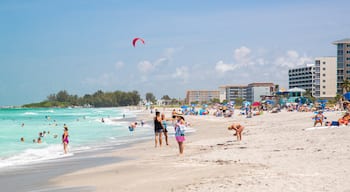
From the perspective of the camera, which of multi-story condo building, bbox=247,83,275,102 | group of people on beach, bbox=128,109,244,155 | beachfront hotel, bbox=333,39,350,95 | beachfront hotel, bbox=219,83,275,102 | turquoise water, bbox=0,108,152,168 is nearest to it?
group of people on beach, bbox=128,109,244,155

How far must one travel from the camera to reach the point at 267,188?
239 inches

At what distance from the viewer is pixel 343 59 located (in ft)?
316

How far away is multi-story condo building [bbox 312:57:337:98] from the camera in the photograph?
98.8 metres

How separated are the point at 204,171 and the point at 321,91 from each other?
98.3 meters

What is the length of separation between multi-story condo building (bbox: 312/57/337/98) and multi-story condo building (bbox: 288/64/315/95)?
17.4 ft

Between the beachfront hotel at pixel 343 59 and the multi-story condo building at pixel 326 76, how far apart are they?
132 centimetres

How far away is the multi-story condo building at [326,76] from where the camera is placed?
98.8m

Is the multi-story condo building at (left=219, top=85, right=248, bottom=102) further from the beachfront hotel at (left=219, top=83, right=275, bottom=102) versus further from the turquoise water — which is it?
the turquoise water

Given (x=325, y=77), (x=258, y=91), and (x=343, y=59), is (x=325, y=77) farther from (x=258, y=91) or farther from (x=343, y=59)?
(x=258, y=91)

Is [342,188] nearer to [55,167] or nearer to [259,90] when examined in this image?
[55,167]

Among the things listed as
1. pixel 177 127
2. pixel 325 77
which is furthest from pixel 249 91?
pixel 177 127

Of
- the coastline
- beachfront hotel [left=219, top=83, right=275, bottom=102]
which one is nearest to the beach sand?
the coastline

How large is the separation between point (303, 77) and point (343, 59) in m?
17.1

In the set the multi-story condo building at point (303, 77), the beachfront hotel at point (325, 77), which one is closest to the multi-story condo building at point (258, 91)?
the multi-story condo building at point (303, 77)
